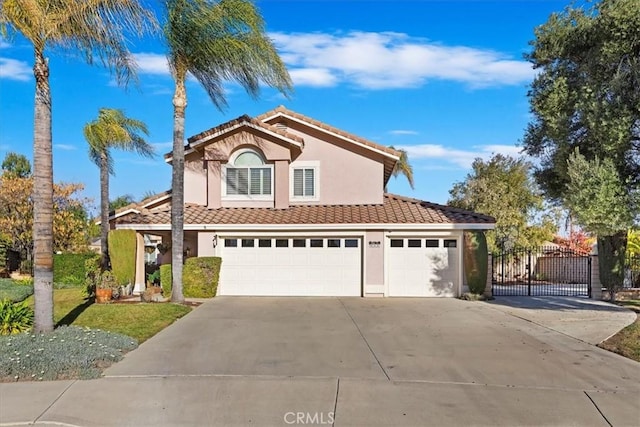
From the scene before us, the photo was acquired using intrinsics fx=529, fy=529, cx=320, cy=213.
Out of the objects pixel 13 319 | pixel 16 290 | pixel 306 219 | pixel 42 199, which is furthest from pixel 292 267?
pixel 16 290

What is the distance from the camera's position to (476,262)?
57.6 ft

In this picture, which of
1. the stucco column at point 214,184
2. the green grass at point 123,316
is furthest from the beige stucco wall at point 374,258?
the green grass at point 123,316

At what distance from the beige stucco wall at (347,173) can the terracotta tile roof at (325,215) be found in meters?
0.45

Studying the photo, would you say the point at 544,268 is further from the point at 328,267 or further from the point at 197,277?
the point at 197,277

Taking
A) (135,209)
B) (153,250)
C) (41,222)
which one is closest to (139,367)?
(41,222)

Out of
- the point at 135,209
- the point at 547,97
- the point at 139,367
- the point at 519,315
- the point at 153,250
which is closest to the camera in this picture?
the point at 139,367

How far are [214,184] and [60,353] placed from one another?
40.0 ft

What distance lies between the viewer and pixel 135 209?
20062 mm

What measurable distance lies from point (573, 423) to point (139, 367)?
6.05m

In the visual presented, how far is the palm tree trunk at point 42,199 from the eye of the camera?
9.62 metres

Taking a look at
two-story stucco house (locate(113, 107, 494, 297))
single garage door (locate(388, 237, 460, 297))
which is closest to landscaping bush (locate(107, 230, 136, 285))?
two-story stucco house (locate(113, 107, 494, 297))

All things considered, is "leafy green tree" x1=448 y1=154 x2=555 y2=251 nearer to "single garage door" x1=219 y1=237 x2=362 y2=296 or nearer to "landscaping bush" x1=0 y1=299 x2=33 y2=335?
"single garage door" x1=219 y1=237 x2=362 y2=296

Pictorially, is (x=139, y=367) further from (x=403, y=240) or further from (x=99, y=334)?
(x=403, y=240)

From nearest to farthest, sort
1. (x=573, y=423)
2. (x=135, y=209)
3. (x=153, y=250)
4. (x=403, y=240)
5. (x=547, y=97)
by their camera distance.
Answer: (x=573, y=423), (x=547, y=97), (x=403, y=240), (x=135, y=209), (x=153, y=250)
